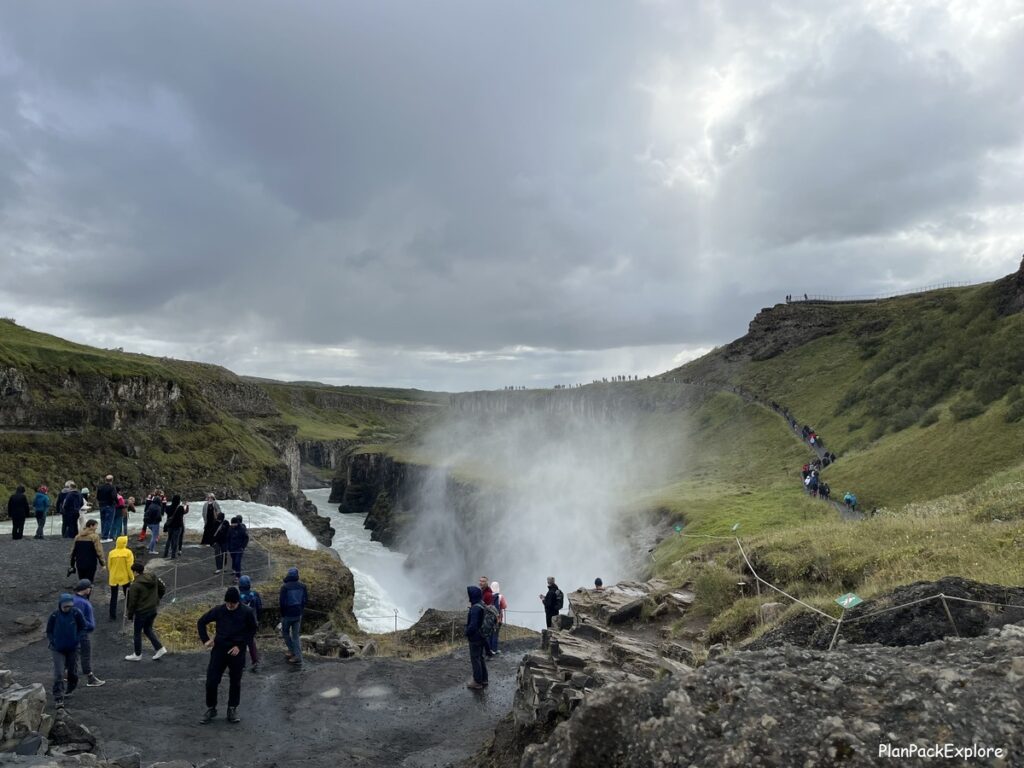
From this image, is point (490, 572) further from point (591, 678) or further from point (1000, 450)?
point (591, 678)

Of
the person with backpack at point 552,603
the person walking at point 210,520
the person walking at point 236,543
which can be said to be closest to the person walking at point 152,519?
the person walking at point 210,520

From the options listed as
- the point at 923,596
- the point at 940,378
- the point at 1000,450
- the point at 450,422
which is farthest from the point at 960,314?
the point at 450,422

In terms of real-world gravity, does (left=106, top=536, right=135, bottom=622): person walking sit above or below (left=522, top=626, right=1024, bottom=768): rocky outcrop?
below

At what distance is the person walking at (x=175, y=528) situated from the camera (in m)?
21.2

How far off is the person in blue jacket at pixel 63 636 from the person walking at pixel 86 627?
5.2 inches

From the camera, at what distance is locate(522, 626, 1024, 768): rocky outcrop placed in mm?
4574

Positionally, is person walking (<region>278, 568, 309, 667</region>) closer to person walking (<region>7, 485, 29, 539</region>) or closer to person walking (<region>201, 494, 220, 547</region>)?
person walking (<region>201, 494, 220, 547</region>)

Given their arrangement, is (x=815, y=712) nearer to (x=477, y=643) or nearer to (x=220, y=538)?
(x=477, y=643)

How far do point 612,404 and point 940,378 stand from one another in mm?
53429

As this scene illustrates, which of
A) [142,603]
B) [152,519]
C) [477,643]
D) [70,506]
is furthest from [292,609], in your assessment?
[70,506]

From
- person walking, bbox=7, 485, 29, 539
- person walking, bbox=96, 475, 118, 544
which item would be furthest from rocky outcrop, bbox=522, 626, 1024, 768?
person walking, bbox=7, 485, 29, 539

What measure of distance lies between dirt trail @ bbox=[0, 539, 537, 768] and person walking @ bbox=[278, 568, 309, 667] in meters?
0.38

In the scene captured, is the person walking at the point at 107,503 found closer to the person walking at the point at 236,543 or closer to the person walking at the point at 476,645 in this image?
the person walking at the point at 236,543

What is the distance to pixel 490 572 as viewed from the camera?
55.5 m
